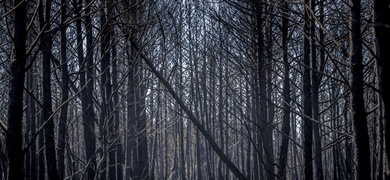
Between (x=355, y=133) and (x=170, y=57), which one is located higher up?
(x=170, y=57)

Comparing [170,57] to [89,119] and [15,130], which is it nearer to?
[89,119]

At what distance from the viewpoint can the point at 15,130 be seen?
4.34 metres

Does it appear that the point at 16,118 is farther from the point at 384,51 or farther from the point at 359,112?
the point at 384,51

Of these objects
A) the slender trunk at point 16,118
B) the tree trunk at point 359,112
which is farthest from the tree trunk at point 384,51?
the slender trunk at point 16,118

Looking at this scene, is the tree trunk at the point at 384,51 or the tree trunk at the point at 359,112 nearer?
the tree trunk at the point at 384,51

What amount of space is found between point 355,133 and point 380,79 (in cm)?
54

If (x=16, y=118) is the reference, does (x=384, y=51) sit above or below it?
above

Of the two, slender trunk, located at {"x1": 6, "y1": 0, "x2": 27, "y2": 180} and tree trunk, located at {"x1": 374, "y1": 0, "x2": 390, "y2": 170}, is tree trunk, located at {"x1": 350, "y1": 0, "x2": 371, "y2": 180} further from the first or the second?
slender trunk, located at {"x1": 6, "y1": 0, "x2": 27, "y2": 180}

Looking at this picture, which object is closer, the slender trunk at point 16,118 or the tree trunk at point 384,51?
the tree trunk at point 384,51

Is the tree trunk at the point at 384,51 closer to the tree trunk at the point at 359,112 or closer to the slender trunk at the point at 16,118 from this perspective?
the tree trunk at the point at 359,112

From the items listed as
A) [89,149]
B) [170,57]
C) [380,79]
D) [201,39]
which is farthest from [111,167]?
[201,39]

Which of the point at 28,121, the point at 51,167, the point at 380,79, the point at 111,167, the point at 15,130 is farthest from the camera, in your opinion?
the point at 28,121

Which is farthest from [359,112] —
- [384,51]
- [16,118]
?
[16,118]

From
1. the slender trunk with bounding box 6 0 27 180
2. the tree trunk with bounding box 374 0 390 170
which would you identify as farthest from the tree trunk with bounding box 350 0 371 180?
the slender trunk with bounding box 6 0 27 180
